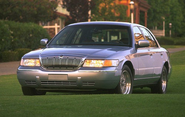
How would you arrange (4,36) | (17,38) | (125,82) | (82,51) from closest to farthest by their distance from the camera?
(82,51)
(125,82)
(4,36)
(17,38)

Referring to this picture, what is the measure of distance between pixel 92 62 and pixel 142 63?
1.87 m

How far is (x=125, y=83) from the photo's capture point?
11266 millimetres

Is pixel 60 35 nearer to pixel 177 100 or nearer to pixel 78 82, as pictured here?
pixel 78 82

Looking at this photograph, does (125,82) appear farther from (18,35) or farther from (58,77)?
(18,35)

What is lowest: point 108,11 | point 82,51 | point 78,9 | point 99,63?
point 99,63

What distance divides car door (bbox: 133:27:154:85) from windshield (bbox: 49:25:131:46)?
284 mm

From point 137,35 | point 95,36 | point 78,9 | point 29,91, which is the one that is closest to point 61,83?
point 29,91

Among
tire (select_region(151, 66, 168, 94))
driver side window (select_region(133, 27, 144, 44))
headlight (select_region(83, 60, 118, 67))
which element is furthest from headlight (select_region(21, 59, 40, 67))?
tire (select_region(151, 66, 168, 94))

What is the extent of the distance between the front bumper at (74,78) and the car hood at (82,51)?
28 cm

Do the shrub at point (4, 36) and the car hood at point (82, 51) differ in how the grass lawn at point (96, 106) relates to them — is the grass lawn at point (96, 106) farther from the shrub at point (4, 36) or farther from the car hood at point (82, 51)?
the shrub at point (4, 36)

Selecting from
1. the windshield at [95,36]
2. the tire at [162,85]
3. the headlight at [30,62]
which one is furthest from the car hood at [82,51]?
the tire at [162,85]

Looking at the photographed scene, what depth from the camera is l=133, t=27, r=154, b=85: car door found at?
1191 cm

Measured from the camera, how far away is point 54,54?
1075 cm

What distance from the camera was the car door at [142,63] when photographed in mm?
11906
